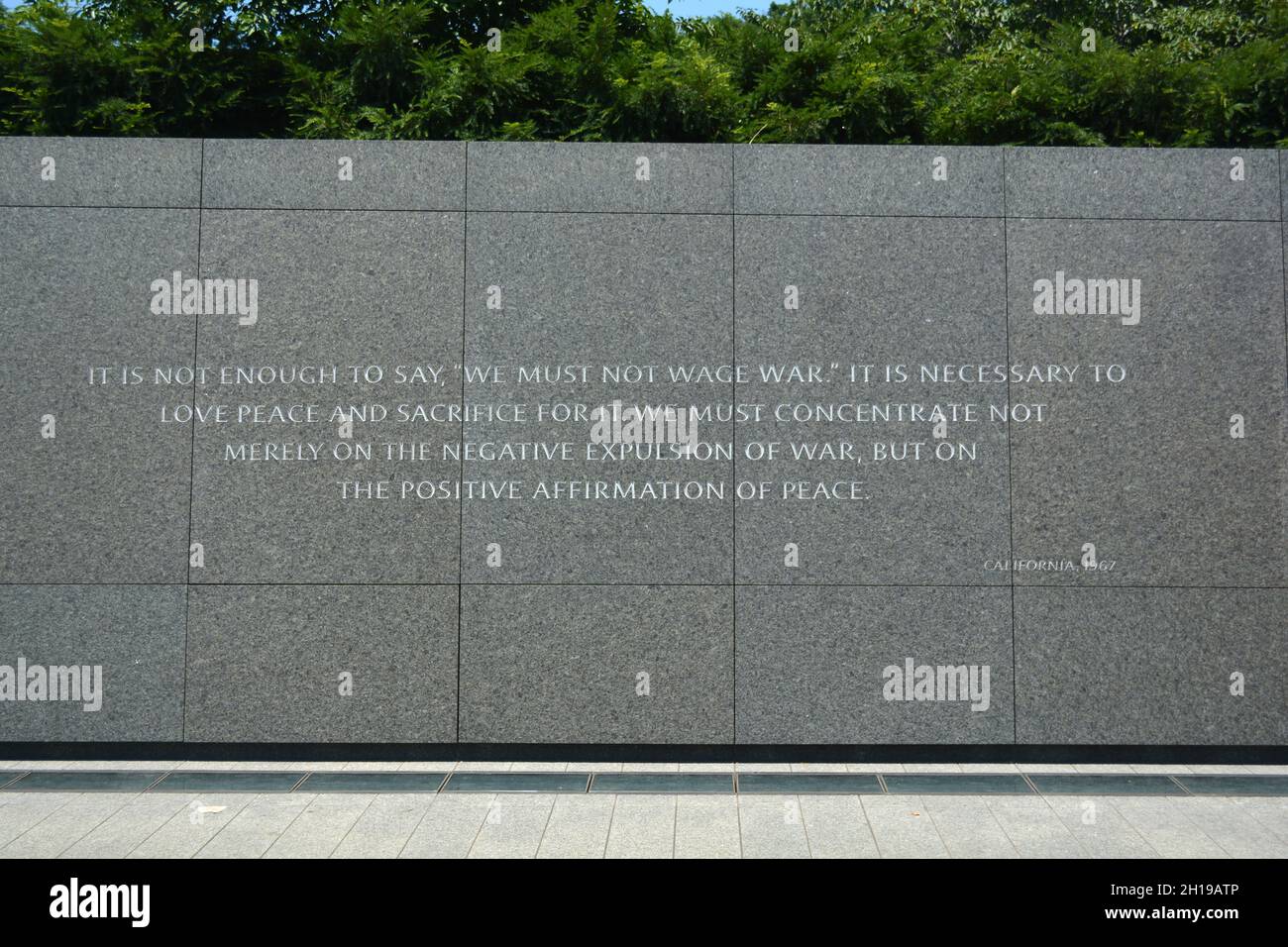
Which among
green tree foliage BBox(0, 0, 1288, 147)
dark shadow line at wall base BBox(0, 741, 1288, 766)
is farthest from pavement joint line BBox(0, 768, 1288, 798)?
green tree foliage BBox(0, 0, 1288, 147)

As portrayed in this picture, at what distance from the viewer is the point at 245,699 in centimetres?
761

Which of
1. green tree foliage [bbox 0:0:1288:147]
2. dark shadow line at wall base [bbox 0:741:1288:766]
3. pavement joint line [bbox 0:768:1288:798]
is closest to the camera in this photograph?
pavement joint line [bbox 0:768:1288:798]

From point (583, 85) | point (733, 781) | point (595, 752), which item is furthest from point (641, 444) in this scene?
point (583, 85)

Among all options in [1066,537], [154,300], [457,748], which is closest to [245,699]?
[457,748]

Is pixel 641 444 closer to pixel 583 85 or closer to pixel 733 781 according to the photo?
pixel 733 781

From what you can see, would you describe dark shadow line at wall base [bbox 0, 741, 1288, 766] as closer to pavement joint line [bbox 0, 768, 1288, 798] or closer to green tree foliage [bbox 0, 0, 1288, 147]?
pavement joint line [bbox 0, 768, 1288, 798]

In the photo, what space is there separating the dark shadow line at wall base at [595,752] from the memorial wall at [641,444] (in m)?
0.09

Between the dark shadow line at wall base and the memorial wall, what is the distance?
0.29ft

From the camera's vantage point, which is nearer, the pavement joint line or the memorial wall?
the pavement joint line

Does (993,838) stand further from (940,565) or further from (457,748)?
(457,748)

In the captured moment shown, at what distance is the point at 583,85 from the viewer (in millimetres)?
8938

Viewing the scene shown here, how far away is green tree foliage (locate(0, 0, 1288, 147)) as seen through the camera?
869cm

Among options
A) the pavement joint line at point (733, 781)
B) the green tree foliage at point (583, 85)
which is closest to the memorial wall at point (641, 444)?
the pavement joint line at point (733, 781)

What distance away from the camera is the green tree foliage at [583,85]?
8688 mm
